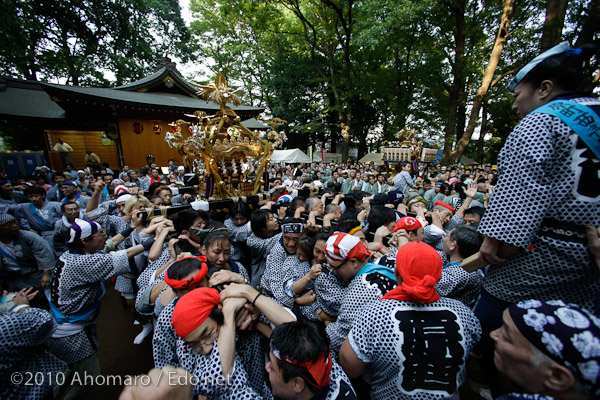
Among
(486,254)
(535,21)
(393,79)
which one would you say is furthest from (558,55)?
(393,79)

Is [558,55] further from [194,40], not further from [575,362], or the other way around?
[194,40]

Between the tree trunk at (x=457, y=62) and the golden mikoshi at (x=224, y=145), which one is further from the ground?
the tree trunk at (x=457, y=62)

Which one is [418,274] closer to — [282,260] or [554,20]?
[282,260]

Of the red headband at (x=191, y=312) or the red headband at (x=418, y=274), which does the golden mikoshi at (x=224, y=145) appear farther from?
the red headband at (x=418, y=274)

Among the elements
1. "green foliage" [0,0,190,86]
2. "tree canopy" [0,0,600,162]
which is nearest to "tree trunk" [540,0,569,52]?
"tree canopy" [0,0,600,162]

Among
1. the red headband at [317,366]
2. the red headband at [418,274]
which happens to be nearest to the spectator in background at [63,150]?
the red headband at [317,366]

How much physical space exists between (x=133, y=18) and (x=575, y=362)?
86.7ft

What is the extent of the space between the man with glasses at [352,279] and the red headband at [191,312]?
0.92 meters

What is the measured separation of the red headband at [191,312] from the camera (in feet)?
4.34

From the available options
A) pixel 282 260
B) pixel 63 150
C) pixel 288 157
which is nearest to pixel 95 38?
pixel 63 150

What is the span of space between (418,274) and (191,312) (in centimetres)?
125

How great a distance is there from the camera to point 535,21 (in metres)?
13.2

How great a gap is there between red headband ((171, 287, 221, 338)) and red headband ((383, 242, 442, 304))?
1.04 m

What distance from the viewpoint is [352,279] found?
1.98m
